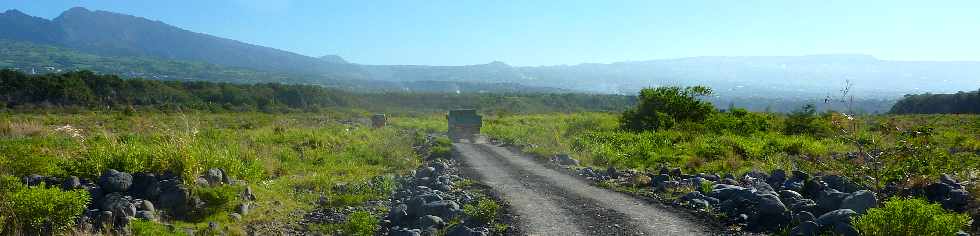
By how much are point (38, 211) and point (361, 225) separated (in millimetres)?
5176

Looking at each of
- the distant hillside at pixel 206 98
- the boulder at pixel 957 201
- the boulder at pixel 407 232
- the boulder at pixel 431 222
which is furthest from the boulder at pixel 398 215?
the distant hillside at pixel 206 98

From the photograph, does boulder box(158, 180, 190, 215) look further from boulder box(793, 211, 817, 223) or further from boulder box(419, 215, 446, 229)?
boulder box(793, 211, 817, 223)

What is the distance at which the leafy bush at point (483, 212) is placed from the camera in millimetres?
10883

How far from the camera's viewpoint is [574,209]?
472 inches

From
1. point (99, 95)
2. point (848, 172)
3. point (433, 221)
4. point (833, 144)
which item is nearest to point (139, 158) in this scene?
point (433, 221)

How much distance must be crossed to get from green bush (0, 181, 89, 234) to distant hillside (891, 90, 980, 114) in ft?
342

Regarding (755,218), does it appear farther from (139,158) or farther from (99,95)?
(99,95)

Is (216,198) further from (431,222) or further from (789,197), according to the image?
(789,197)

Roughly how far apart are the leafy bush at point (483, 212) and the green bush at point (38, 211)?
6692 mm

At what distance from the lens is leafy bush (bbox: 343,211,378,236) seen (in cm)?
1081

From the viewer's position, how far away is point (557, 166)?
66.8 feet

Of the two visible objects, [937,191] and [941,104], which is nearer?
[937,191]

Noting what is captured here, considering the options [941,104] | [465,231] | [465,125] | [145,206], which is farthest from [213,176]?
[941,104]

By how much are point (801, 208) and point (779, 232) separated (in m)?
1.30
